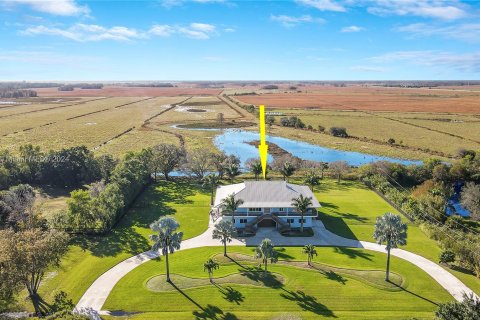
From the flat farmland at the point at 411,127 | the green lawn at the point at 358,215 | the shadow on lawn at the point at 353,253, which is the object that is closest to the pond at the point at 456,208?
the green lawn at the point at 358,215

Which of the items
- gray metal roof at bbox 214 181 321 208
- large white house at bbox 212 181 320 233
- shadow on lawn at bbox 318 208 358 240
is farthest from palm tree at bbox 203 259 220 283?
shadow on lawn at bbox 318 208 358 240

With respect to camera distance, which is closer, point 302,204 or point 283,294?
point 283,294

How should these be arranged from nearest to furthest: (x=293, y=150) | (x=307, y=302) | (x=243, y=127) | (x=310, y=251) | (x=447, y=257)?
(x=307, y=302), (x=310, y=251), (x=447, y=257), (x=293, y=150), (x=243, y=127)

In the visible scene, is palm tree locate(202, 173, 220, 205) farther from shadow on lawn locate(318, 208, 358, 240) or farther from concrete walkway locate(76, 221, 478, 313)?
shadow on lawn locate(318, 208, 358, 240)

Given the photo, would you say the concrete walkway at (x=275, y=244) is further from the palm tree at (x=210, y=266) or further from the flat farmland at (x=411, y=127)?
the flat farmland at (x=411, y=127)

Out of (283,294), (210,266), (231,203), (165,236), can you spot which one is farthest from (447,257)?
(165,236)

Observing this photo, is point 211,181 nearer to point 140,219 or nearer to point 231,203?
point 140,219
